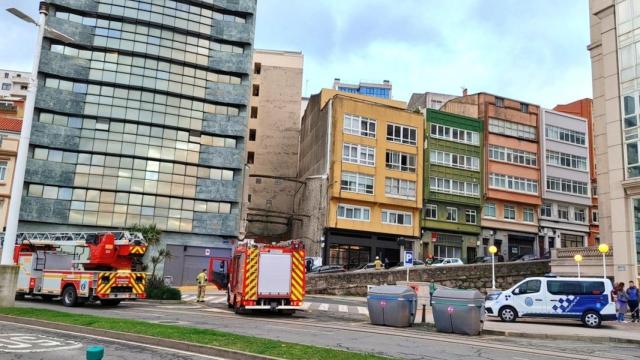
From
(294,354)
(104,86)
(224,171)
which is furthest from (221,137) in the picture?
(294,354)

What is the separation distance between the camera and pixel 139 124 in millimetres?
47969

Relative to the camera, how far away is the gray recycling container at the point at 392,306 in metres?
17.8

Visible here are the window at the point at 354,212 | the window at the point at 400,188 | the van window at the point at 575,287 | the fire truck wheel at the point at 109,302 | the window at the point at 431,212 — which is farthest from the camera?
the window at the point at 431,212

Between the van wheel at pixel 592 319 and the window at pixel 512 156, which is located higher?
the window at pixel 512 156

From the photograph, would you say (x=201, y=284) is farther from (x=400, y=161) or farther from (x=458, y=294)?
(x=400, y=161)

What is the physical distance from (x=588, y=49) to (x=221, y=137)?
31720 millimetres

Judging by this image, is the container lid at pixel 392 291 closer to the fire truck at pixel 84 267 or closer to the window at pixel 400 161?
the fire truck at pixel 84 267

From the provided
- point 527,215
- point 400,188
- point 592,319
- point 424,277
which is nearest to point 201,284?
point 424,277

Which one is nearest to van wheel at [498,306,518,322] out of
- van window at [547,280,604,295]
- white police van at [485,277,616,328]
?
white police van at [485,277,616,328]

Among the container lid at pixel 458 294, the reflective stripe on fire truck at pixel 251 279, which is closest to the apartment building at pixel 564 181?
the container lid at pixel 458 294

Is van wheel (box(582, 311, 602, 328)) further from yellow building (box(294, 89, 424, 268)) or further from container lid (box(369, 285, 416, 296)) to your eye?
yellow building (box(294, 89, 424, 268))

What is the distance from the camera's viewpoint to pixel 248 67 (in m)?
52.6

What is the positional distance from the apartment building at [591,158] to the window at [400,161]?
787 inches

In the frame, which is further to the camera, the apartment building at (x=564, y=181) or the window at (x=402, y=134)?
the apartment building at (x=564, y=181)
